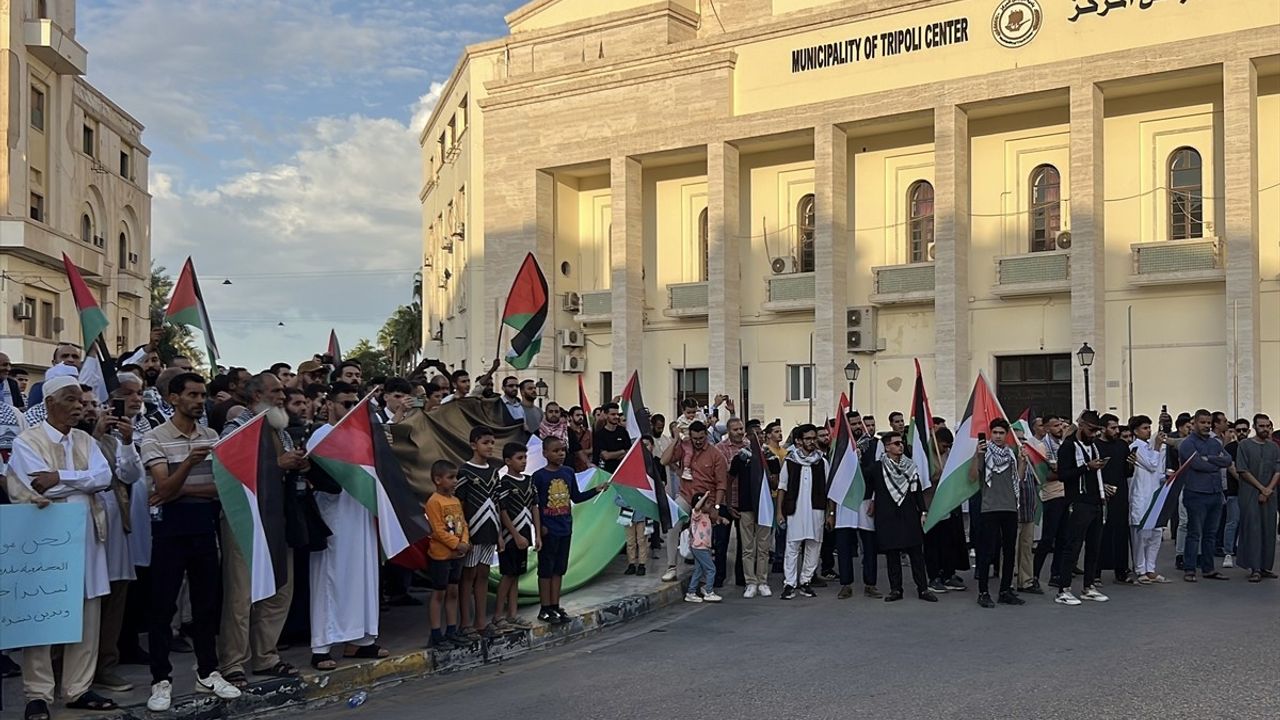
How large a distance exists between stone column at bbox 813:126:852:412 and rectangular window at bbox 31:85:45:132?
3068cm

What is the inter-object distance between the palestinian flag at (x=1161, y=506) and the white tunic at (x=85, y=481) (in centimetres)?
1153

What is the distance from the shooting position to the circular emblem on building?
1199 inches

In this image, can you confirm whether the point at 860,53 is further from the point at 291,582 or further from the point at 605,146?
the point at 291,582

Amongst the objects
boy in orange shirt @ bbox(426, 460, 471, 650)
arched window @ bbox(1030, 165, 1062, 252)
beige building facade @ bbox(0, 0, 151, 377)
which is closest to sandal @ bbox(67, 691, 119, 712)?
boy in orange shirt @ bbox(426, 460, 471, 650)

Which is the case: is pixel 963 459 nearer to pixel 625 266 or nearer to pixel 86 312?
pixel 86 312

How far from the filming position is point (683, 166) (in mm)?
38000

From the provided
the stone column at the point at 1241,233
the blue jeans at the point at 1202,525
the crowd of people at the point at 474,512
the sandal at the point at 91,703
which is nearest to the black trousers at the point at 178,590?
the crowd of people at the point at 474,512

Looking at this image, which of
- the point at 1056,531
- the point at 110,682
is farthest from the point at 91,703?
the point at 1056,531

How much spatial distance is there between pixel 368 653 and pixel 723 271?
2694 centimetres

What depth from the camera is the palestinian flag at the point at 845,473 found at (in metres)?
13.2

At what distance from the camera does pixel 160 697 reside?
294 inches

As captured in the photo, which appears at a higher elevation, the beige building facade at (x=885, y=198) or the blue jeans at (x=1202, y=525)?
the beige building facade at (x=885, y=198)

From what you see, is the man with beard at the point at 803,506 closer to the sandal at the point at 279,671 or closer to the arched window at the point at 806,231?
the sandal at the point at 279,671

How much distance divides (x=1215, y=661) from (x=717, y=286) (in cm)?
2670
